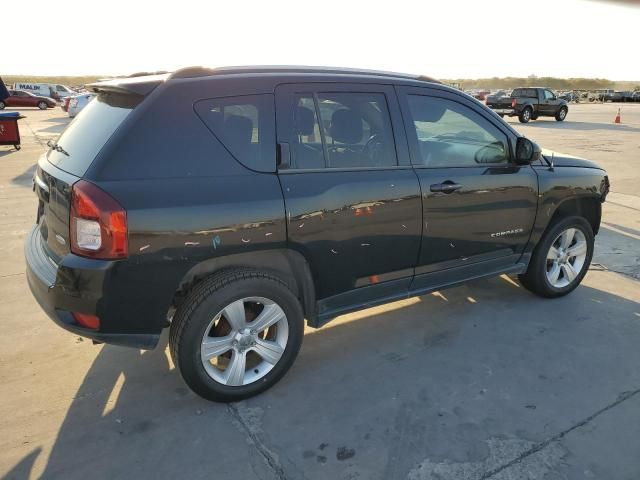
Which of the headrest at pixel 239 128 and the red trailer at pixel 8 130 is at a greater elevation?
the headrest at pixel 239 128

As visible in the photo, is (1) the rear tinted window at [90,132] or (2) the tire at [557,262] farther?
(2) the tire at [557,262]

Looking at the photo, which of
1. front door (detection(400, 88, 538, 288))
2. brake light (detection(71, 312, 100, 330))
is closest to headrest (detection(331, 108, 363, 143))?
front door (detection(400, 88, 538, 288))

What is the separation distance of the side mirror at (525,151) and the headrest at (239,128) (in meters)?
2.15

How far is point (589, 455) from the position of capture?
2.46m

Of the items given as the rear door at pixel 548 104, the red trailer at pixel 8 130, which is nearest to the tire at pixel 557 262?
the red trailer at pixel 8 130

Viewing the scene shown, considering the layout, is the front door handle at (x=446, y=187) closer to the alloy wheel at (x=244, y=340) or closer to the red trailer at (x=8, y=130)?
the alloy wheel at (x=244, y=340)

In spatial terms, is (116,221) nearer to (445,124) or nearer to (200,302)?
(200,302)

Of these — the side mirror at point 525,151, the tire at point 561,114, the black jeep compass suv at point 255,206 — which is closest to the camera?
the black jeep compass suv at point 255,206

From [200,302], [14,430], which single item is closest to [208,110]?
[200,302]

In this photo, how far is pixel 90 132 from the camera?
8.80 ft

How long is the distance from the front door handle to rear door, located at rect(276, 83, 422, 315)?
0.50ft

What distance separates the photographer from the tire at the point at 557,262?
4109mm

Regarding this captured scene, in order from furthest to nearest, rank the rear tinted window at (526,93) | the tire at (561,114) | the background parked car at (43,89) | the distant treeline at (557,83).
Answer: the distant treeline at (557,83), the background parked car at (43,89), the tire at (561,114), the rear tinted window at (526,93)

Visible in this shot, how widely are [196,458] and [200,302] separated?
79 cm
